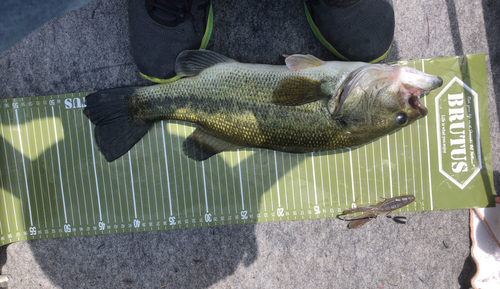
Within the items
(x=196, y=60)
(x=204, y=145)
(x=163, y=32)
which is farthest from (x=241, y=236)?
(x=163, y=32)

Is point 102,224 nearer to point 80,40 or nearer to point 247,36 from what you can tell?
point 80,40

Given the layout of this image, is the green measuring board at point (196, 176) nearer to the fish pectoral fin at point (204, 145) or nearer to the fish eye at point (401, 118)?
the fish pectoral fin at point (204, 145)

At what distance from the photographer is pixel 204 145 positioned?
1767mm

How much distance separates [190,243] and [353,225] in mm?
1249

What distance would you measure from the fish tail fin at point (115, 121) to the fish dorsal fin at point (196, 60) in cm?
37

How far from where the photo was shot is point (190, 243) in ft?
6.86

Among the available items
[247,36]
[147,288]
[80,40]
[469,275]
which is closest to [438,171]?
[469,275]

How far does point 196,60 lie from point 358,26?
1056 mm

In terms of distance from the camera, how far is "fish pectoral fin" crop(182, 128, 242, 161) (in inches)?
68.5

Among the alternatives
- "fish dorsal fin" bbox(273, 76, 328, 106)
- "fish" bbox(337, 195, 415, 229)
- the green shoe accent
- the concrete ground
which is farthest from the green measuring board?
"fish dorsal fin" bbox(273, 76, 328, 106)

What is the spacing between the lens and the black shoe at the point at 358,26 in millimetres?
1732

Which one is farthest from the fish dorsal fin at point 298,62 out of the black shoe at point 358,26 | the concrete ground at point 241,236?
the concrete ground at point 241,236

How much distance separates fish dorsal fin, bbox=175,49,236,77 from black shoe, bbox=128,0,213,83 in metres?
0.10

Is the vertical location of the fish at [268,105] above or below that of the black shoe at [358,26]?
below
